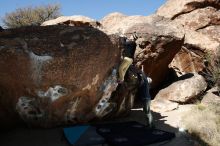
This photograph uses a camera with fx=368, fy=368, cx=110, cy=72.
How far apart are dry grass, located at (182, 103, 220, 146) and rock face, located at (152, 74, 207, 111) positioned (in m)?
0.64

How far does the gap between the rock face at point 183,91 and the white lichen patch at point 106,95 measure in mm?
2361

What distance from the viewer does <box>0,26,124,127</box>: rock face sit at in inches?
270

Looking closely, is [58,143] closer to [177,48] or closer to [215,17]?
[177,48]

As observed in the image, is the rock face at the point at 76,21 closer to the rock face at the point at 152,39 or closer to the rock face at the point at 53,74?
the rock face at the point at 152,39

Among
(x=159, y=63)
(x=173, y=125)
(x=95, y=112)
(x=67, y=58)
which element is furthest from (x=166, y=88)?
(x=67, y=58)

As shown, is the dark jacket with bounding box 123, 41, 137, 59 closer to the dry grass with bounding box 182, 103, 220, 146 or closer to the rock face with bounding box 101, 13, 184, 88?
the rock face with bounding box 101, 13, 184, 88

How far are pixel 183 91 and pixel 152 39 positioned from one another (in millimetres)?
1696

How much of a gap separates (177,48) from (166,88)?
1.22 metres

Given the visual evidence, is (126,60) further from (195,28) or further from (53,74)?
(195,28)

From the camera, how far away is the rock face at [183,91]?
1018 cm

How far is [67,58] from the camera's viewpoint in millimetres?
7074

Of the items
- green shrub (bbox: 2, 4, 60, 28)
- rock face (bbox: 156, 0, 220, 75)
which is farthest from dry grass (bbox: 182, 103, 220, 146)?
green shrub (bbox: 2, 4, 60, 28)

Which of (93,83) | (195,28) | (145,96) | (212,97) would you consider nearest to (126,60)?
(145,96)

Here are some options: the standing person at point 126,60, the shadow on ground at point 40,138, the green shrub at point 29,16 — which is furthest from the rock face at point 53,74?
the green shrub at point 29,16
